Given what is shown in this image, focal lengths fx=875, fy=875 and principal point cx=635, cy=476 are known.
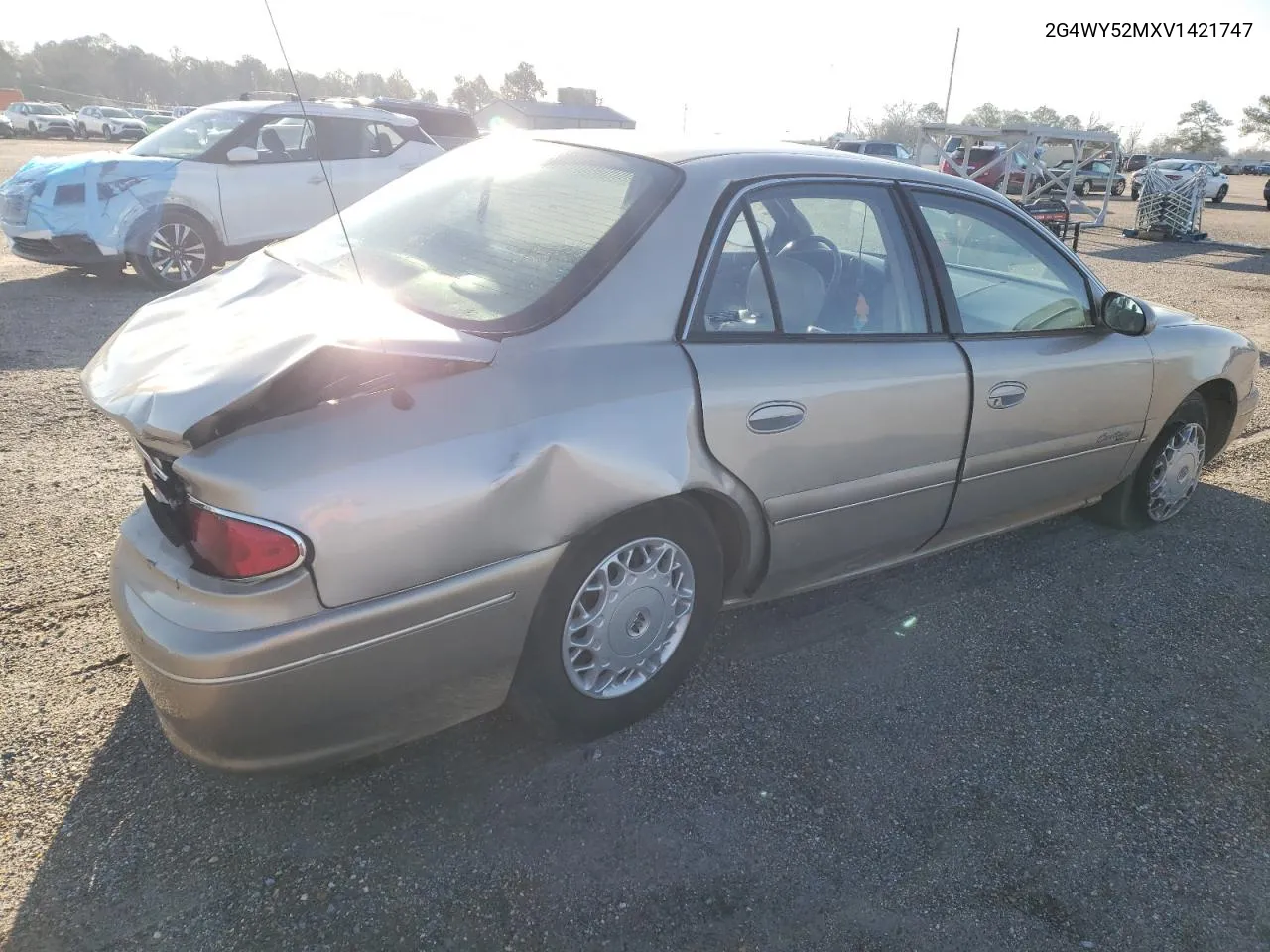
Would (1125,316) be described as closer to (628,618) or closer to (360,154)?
(628,618)

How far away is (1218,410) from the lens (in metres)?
4.28

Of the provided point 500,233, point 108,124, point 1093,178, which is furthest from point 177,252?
point 108,124

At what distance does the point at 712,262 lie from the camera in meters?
2.43

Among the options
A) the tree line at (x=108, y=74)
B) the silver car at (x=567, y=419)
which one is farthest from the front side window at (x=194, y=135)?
the tree line at (x=108, y=74)

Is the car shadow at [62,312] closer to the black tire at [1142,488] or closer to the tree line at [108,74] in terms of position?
the black tire at [1142,488]

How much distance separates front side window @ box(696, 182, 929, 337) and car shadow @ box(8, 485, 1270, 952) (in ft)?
3.79

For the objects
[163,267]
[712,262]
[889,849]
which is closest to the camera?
[889,849]

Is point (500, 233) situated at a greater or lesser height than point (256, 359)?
greater

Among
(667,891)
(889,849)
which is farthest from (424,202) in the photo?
(889,849)

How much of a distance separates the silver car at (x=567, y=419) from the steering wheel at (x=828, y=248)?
1 cm

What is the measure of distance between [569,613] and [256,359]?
3.15 ft

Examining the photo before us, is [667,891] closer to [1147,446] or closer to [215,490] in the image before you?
[215,490]

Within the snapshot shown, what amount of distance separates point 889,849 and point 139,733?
2.06 m

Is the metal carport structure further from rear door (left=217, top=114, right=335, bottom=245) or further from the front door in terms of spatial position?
the front door
